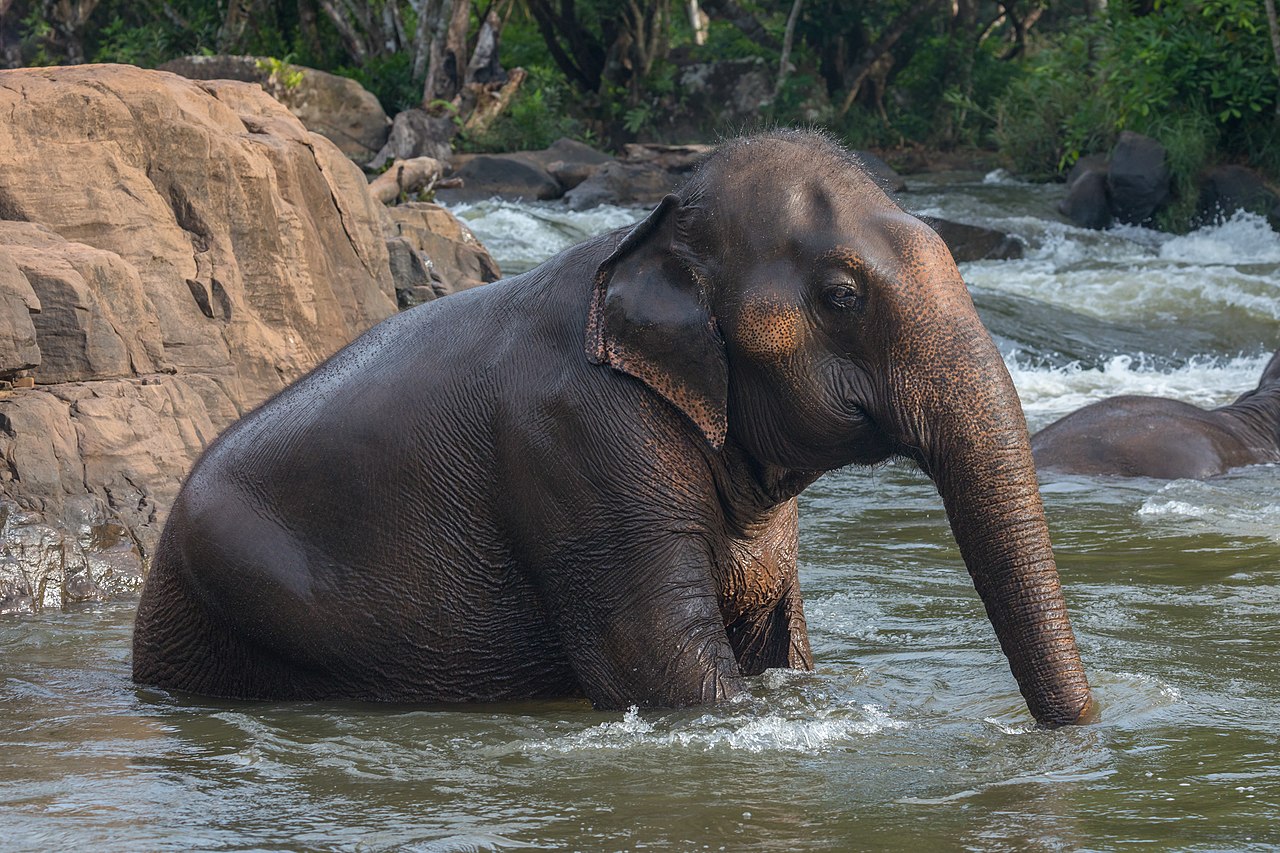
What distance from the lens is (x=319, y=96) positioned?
101ft

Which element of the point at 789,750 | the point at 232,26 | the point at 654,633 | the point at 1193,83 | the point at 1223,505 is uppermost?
the point at 232,26

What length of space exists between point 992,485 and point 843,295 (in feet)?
2.02

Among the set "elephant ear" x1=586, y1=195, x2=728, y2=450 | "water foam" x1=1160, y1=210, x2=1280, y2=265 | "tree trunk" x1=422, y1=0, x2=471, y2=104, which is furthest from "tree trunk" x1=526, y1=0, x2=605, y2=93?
"elephant ear" x1=586, y1=195, x2=728, y2=450

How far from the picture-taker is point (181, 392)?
26.2ft

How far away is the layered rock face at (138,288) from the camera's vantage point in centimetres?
706

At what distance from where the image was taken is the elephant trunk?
407 cm

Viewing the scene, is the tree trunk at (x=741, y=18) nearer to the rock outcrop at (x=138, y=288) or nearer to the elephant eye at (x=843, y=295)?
the rock outcrop at (x=138, y=288)

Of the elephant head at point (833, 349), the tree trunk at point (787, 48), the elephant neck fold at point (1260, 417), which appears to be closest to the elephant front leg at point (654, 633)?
the elephant head at point (833, 349)

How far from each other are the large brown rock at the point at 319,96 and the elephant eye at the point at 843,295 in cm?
2593

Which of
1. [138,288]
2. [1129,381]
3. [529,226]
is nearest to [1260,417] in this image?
[1129,381]

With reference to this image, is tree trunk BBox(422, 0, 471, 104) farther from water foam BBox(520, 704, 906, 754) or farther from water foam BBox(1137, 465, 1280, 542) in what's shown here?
water foam BBox(520, 704, 906, 754)

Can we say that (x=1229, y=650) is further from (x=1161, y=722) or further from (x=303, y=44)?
(x=303, y=44)

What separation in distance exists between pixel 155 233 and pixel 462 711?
15.9 ft

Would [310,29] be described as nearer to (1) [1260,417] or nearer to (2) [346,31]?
(2) [346,31]
